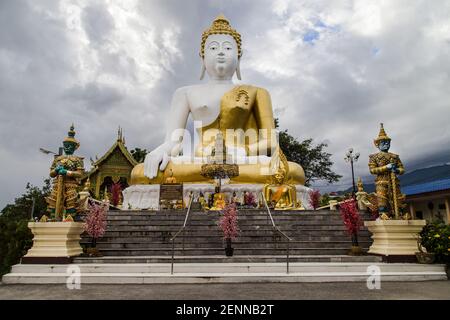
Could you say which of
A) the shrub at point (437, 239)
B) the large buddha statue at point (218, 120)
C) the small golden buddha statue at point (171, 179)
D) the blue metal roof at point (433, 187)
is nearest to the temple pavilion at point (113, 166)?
the large buddha statue at point (218, 120)

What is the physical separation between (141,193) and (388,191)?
10185 mm

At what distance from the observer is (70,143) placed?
8961 mm

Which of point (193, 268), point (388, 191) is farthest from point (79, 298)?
point (388, 191)

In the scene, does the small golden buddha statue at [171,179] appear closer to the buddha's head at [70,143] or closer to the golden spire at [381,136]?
the buddha's head at [70,143]

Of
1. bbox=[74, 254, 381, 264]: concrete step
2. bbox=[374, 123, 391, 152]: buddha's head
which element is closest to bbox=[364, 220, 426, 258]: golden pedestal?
bbox=[74, 254, 381, 264]: concrete step

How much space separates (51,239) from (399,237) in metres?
7.71

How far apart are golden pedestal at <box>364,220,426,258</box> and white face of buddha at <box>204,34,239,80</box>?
1239 cm

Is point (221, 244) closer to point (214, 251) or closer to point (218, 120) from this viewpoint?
point (214, 251)

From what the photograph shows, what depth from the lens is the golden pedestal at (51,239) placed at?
765cm

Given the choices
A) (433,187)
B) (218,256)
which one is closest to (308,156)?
(433,187)

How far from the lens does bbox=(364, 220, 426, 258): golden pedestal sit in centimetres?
783

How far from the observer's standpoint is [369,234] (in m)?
9.45

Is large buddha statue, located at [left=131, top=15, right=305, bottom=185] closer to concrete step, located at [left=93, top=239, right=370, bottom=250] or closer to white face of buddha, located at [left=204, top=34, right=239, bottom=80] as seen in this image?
white face of buddha, located at [left=204, top=34, right=239, bottom=80]

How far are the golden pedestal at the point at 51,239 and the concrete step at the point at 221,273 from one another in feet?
1.84
